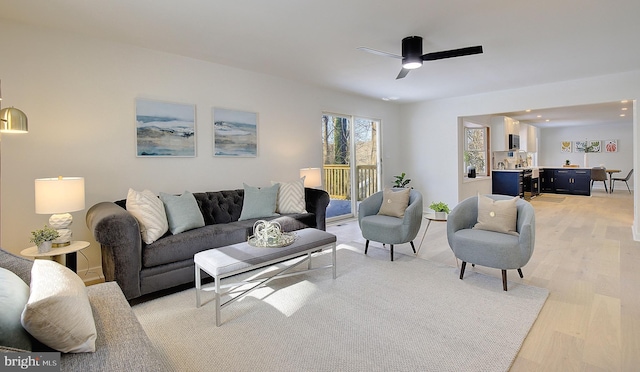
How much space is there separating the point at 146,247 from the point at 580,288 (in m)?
3.93

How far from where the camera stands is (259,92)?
15.4ft

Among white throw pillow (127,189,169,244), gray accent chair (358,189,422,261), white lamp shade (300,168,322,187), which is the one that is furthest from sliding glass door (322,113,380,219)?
white throw pillow (127,189,169,244)

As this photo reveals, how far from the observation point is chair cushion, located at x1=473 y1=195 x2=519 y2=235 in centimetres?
309

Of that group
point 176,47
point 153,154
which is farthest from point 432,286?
point 176,47

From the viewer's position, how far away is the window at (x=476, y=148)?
761cm

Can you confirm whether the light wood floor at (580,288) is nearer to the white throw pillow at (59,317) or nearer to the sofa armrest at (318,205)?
the sofa armrest at (318,205)

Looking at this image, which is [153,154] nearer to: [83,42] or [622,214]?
[83,42]

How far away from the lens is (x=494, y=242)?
2850 millimetres

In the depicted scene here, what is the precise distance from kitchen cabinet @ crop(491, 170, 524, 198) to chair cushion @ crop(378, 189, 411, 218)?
5.67 meters

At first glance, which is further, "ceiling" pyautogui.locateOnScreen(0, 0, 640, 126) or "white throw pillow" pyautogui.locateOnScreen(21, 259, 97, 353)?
"ceiling" pyautogui.locateOnScreen(0, 0, 640, 126)

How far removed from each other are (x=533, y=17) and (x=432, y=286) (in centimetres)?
266

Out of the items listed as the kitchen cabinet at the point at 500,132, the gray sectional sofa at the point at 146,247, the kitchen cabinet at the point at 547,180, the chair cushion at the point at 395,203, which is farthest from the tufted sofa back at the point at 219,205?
the kitchen cabinet at the point at 547,180

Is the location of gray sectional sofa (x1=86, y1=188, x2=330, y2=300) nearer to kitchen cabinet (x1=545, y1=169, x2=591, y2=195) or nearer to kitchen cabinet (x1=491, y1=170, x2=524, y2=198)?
kitchen cabinet (x1=491, y1=170, x2=524, y2=198)

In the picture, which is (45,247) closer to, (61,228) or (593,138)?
(61,228)
